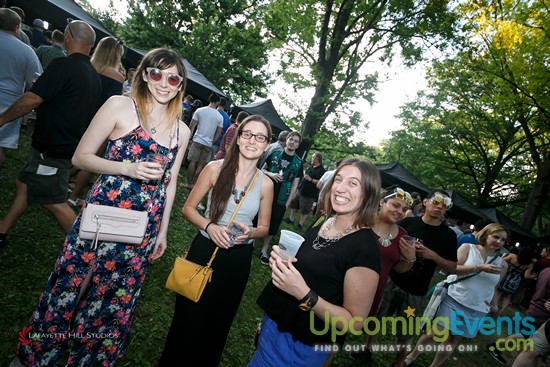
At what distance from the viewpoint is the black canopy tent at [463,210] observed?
50.4ft

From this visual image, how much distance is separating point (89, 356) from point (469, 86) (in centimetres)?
2346

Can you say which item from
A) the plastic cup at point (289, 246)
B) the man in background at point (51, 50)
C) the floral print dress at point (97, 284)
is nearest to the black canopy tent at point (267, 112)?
the man in background at point (51, 50)

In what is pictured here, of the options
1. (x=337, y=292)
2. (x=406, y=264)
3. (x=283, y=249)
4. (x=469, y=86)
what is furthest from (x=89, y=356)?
(x=469, y=86)

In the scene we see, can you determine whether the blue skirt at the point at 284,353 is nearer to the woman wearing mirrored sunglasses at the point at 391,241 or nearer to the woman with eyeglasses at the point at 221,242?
the woman with eyeglasses at the point at 221,242

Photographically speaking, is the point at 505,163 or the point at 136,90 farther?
the point at 505,163

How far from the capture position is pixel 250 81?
77.8 feet

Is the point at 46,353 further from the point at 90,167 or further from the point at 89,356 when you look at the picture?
the point at 90,167

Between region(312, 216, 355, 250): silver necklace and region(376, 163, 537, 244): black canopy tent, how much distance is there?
50.7 feet

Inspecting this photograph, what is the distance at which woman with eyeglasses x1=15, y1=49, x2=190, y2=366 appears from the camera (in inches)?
75.2

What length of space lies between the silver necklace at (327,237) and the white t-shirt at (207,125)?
635 centimetres

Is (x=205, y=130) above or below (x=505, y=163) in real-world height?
below

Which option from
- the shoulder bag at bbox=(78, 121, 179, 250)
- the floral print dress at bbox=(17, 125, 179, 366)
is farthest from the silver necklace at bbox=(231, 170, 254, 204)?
the shoulder bag at bbox=(78, 121, 179, 250)

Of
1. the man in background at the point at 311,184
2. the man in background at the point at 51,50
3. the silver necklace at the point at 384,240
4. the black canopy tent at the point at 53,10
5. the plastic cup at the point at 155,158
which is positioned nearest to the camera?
the plastic cup at the point at 155,158

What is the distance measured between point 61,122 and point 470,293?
18.1ft
